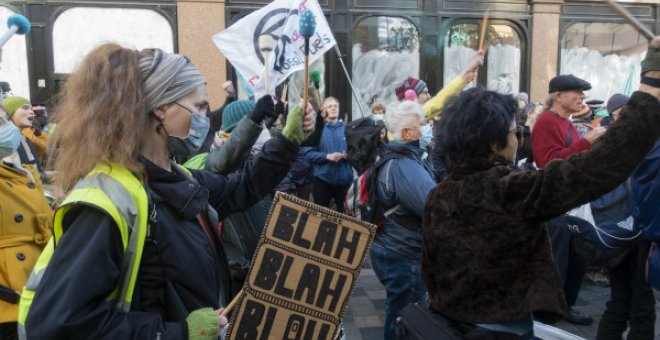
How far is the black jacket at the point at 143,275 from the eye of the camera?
1.27 meters

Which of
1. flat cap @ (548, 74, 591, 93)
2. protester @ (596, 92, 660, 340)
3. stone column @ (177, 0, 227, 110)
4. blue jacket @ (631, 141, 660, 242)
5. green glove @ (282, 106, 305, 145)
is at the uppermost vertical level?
stone column @ (177, 0, 227, 110)

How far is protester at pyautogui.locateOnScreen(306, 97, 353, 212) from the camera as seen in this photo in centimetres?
664

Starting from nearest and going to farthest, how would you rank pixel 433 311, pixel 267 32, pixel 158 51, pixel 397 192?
1. pixel 158 51
2. pixel 433 311
3. pixel 397 192
4. pixel 267 32

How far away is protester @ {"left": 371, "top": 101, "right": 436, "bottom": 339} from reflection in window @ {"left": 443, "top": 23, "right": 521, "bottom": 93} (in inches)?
291

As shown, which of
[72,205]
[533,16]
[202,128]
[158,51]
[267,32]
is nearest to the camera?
[72,205]

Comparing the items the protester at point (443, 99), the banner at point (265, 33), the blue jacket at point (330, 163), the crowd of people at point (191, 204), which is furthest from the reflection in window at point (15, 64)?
the protester at point (443, 99)

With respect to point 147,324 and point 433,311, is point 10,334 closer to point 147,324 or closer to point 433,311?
point 147,324

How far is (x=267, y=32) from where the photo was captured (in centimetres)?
452

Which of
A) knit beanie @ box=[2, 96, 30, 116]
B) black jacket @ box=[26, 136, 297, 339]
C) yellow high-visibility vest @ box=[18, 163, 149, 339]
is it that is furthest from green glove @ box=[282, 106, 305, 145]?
knit beanie @ box=[2, 96, 30, 116]

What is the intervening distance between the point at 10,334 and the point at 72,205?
5.83 feet

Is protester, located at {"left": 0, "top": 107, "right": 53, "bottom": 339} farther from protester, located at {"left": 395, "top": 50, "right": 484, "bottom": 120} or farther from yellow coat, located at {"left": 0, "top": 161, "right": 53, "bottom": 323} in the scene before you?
protester, located at {"left": 395, "top": 50, "right": 484, "bottom": 120}

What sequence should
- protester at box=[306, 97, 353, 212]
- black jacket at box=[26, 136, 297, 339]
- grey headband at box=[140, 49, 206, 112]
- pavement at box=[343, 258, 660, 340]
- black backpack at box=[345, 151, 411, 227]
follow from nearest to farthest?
black jacket at box=[26, 136, 297, 339] → grey headband at box=[140, 49, 206, 112] → black backpack at box=[345, 151, 411, 227] → pavement at box=[343, 258, 660, 340] → protester at box=[306, 97, 353, 212]

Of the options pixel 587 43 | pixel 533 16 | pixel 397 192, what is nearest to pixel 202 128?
pixel 397 192

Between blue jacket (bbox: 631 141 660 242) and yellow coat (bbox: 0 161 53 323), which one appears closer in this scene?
yellow coat (bbox: 0 161 53 323)
